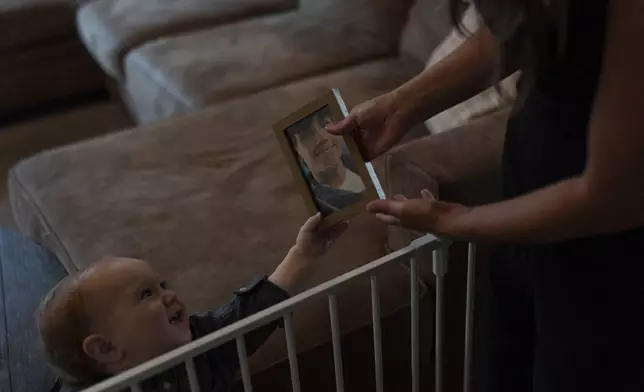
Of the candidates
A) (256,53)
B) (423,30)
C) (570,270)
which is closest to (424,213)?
(570,270)

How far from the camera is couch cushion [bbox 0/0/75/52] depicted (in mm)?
2904

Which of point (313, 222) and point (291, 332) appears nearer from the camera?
point (291, 332)

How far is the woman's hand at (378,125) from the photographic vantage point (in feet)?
3.51

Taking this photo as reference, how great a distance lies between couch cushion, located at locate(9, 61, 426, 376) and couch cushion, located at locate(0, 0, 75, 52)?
1229mm

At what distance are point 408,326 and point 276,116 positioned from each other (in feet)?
2.36

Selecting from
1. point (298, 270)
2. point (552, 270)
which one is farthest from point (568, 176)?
point (298, 270)

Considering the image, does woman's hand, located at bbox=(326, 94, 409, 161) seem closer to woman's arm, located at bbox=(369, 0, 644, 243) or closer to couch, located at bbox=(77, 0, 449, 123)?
woman's arm, located at bbox=(369, 0, 644, 243)

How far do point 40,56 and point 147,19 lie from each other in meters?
0.60

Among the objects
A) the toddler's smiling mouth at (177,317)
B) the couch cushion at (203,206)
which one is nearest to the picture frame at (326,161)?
the toddler's smiling mouth at (177,317)

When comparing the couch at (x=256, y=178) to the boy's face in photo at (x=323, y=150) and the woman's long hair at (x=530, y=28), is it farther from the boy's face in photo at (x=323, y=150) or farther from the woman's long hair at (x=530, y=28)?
the woman's long hair at (x=530, y=28)

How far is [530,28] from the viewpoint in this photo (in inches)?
28.1

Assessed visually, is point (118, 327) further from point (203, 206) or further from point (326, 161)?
point (203, 206)

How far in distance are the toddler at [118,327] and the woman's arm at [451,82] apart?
0.64ft

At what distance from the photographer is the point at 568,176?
84cm
